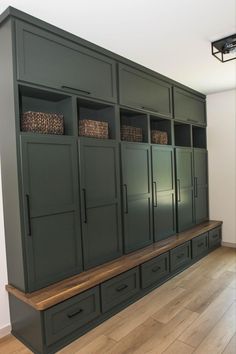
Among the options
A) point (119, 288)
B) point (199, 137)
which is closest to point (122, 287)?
point (119, 288)

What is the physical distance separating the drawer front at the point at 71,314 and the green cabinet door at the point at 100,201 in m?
0.29

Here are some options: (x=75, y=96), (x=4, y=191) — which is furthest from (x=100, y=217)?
(x=75, y=96)

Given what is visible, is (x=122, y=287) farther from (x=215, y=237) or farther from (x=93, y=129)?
(x=215, y=237)

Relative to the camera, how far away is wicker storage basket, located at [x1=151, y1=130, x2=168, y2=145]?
11.1ft

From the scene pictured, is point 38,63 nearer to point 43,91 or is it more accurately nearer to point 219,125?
point 43,91

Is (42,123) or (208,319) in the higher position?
(42,123)

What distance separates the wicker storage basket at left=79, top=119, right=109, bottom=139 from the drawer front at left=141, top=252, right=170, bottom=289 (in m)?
1.42

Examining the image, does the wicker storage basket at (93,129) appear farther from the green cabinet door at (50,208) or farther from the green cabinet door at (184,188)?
the green cabinet door at (184,188)

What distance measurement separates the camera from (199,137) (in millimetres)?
4574

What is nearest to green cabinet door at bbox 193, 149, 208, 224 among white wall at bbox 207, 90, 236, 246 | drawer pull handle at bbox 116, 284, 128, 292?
white wall at bbox 207, 90, 236, 246

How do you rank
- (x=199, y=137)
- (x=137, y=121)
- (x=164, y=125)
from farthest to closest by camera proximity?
(x=199, y=137) < (x=164, y=125) < (x=137, y=121)

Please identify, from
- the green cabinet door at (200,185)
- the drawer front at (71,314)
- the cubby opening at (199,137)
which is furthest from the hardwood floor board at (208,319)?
the cubby opening at (199,137)

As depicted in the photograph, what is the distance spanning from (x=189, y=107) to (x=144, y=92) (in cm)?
121

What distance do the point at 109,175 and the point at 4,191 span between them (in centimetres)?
98
